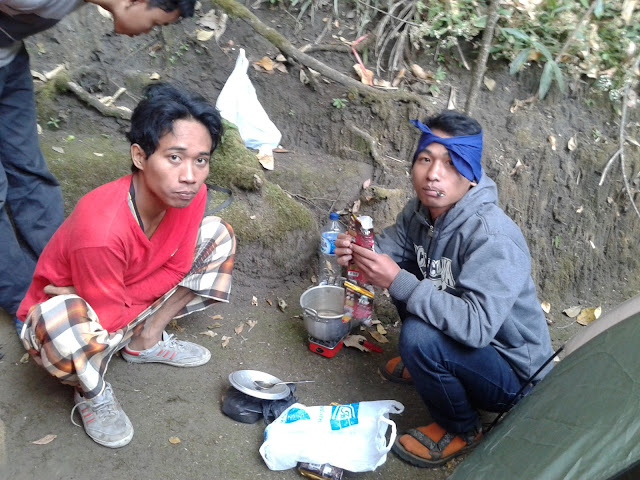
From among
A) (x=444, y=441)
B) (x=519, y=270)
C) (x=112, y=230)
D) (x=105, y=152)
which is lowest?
(x=444, y=441)

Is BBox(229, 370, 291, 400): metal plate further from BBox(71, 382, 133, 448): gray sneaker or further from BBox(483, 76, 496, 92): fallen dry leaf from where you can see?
BBox(483, 76, 496, 92): fallen dry leaf

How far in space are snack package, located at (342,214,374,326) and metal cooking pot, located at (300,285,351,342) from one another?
80mm

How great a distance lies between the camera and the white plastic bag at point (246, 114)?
4.44m

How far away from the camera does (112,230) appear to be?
2.29 metres

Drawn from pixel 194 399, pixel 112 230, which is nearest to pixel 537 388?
pixel 194 399

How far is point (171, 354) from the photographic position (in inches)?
120

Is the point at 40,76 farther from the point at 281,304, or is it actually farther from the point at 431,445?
the point at 431,445

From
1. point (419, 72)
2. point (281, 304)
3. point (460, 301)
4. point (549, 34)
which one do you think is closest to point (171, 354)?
point (281, 304)

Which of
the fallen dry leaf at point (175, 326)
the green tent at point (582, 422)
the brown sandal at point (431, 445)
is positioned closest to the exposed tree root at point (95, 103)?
the fallen dry leaf at point (175, 326)

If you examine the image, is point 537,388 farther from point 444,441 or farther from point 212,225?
point 212,225

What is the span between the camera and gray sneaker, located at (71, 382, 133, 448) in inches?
97.9

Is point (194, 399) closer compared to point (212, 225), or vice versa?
point (194, 399)

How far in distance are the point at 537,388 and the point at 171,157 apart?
74.4 inches

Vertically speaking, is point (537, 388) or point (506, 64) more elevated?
point (506, 64)
